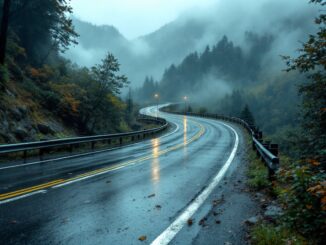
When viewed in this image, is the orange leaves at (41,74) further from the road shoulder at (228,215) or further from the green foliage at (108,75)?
the road shoulder at (228,215)

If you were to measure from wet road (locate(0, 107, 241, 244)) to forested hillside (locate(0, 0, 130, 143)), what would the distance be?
378 inches

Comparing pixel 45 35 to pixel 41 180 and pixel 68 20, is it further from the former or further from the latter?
pixel 41 180

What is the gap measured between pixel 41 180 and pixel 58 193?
6.00 ft

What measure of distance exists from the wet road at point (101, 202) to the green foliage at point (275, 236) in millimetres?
1056

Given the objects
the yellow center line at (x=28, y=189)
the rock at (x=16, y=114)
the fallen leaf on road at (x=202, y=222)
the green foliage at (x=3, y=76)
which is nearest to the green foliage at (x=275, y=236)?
the fallen leaf on road at (x=202, y=222)

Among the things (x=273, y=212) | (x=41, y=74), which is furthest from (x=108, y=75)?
(x=273, y=212)

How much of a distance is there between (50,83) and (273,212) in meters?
24.8

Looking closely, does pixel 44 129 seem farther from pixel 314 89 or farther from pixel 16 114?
pixel 314 89

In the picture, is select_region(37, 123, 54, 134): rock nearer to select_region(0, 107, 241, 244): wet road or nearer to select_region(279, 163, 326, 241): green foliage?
select_region(0, 107, 241, 244): wet road

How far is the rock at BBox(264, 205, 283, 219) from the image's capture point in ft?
17.6

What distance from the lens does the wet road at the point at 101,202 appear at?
470cm

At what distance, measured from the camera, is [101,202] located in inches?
254

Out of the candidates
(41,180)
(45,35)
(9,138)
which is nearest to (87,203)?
(41,180)

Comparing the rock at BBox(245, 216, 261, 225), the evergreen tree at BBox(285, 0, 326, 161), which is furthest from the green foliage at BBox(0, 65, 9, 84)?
the rock at BBox(245, 216, 261, 225)
